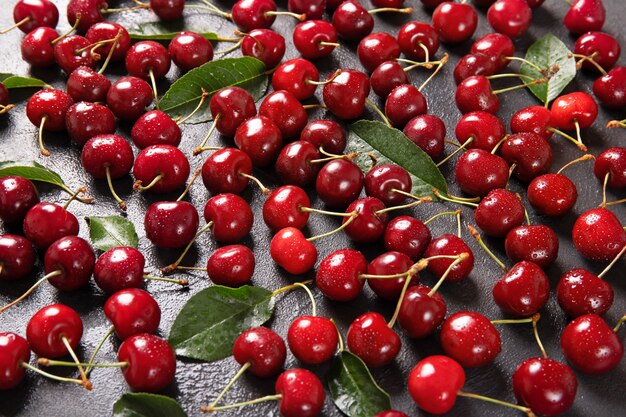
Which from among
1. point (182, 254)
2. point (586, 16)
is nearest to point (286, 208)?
point (182, 254)

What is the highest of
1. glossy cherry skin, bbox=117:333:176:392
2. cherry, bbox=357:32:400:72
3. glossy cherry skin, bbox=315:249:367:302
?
cherry, bbox=357:32:400:72

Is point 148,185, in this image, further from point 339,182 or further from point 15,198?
point 339,182

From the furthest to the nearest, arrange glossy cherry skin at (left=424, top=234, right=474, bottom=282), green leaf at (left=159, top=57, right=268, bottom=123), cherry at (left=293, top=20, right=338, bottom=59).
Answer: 1. cherry at (left=293, top=20, right=338, bottom=59)
2. green leaf at (left=159, top=57, right=268, bottom=123)
3. glossy cherry skin at (left=424, top=234, right=474, bottom=282)

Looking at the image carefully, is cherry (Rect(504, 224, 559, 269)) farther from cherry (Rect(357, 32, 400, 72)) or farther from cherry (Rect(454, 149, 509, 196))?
cherry (Rect(357, 32, 400, 72))

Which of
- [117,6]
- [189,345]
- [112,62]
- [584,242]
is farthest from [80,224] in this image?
[584,242]

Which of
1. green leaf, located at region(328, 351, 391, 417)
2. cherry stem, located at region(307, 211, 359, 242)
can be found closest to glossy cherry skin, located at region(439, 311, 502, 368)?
green leaf, located at region(328, 351, 391, 417)
